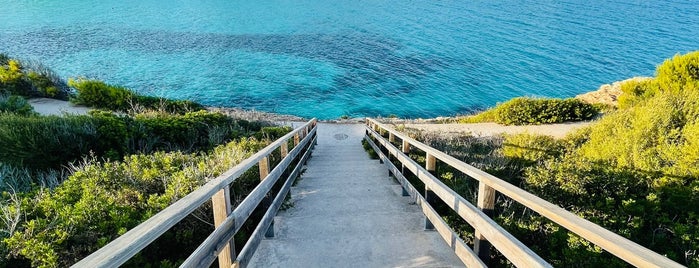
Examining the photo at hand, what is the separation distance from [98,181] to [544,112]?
1529cm

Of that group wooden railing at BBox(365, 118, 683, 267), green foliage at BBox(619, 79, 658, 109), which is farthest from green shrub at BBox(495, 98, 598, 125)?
wooden railing at BBox(365, 118, 683, 267)

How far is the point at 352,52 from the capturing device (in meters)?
32.2

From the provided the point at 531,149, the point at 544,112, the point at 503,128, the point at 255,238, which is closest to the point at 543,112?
the point at 544,112

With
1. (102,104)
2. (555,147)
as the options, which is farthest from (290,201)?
(102,104)

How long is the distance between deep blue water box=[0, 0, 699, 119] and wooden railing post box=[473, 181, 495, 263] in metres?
18.6

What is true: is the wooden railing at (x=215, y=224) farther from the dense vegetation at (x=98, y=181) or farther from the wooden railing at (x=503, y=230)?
the wooden railing at (x=503, y=230)

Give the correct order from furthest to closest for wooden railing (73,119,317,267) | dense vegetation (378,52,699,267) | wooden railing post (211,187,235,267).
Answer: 1. dense vegetation (378,52,699,267)
2. wooden railing post (211,187,235,267)
3. wooden railing (73,119,317,267)

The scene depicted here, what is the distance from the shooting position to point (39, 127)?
21.0 feet

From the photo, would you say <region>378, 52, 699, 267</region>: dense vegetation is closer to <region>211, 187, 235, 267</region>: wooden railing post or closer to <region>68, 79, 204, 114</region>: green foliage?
<region>211, 187, 235, 267</region>: wooden railing post

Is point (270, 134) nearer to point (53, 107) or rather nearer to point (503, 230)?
point (503, 230)

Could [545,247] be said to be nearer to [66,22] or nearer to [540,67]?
[540,67]

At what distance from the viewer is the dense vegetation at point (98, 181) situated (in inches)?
109

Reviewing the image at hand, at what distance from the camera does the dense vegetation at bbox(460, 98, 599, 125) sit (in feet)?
49.2

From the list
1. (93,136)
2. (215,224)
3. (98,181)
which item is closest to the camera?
(215,224)
